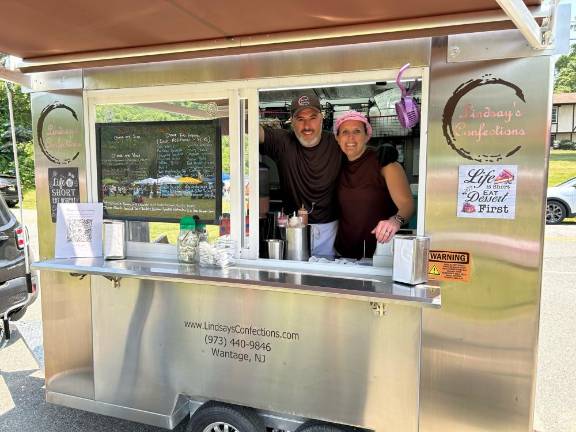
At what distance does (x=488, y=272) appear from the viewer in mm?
2109

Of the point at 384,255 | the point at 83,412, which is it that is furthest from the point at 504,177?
the point at 83,412

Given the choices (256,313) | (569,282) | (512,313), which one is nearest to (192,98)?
(256,313)

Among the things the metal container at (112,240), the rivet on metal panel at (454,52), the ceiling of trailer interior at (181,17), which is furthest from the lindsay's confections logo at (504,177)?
the metal container at (112,240)

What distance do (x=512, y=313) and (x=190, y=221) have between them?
5.57 ft

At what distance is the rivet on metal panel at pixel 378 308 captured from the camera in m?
2.21

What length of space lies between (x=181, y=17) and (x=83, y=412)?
2710 mm

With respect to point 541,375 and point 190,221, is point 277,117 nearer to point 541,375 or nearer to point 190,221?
point 190,221

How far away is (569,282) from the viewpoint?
6.31m

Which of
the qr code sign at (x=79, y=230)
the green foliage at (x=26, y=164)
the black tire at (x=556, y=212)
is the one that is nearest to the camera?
the qr code sign at (x=79, y=230)

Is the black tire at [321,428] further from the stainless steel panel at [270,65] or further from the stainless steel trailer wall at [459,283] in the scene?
the stainless steel panel at [270,65]

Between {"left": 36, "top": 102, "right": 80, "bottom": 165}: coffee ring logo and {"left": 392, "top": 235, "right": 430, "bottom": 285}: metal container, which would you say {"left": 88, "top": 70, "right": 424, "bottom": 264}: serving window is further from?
{"left": 392, "top": 235, "right": 430, "bottom": 285}: metal container

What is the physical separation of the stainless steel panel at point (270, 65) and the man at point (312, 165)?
54 cm

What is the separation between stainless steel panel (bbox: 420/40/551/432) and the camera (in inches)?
79.3

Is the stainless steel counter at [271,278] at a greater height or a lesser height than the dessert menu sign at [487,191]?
lesser
